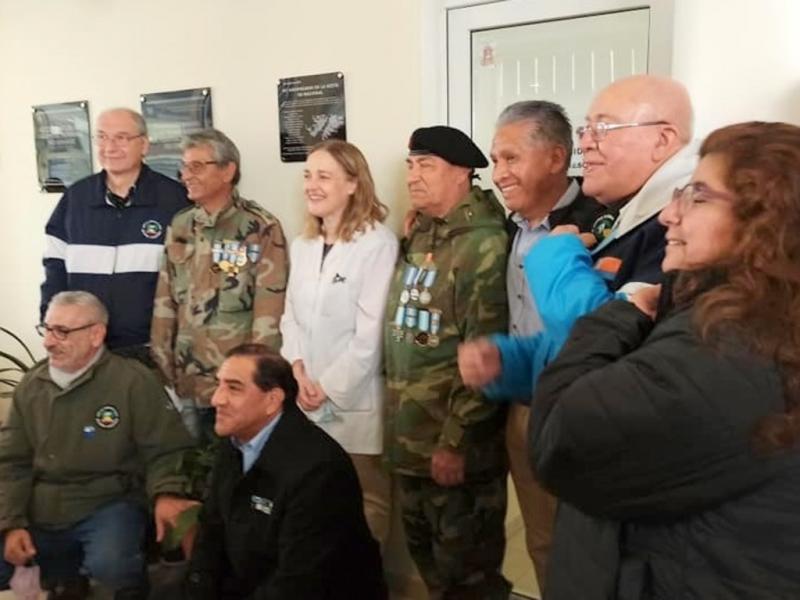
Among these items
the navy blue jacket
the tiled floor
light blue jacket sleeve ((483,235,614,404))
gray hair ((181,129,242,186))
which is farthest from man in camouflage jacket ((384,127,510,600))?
the navy blue jacket

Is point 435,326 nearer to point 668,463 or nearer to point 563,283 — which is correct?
point 563,283

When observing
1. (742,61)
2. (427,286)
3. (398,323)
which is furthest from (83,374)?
(742,61)

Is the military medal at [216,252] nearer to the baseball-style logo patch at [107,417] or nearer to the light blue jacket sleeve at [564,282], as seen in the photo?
the baseball-style logo patch at [107,417]

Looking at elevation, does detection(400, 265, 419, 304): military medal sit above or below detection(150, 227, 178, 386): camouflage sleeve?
above

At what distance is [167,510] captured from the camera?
2545 mm

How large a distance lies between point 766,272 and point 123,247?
8.07ft

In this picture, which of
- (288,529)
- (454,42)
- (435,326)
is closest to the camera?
(288,529)

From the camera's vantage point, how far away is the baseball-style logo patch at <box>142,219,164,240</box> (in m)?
2.94

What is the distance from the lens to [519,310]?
6.89ft

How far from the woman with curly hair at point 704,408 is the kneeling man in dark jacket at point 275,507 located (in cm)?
101

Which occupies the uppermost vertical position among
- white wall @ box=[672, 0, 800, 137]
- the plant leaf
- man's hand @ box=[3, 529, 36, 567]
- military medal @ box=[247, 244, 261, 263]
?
white wall @ box=[672, 0, 800, 137]

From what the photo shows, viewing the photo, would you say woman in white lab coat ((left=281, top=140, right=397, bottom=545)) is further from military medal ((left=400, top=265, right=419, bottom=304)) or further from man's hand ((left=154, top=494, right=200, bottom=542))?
man's hand ((left=154, top=494, right=200, bottom=542))

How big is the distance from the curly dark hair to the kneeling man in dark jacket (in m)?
1.24

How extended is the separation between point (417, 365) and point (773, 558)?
1.32 m
